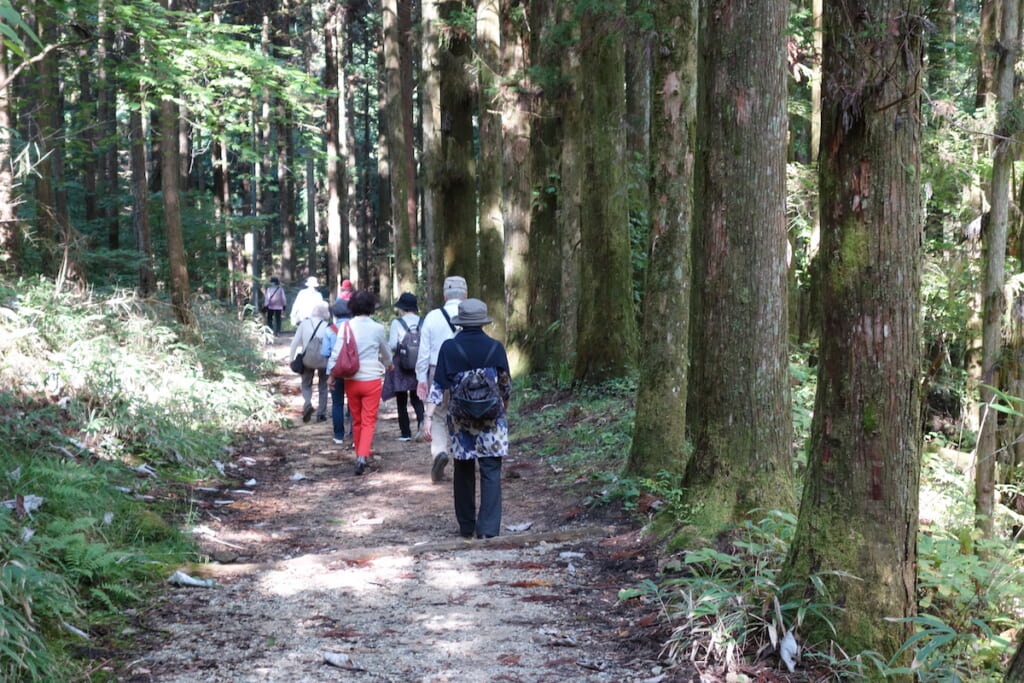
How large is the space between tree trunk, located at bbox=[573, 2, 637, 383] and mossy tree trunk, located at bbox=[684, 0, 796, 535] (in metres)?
6.41

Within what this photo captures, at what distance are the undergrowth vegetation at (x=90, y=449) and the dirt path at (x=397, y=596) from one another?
15.6 inches

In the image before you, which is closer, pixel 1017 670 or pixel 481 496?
pixel 1017 670

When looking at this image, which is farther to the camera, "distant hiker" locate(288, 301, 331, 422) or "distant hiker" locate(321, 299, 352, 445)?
"distant hiker" locate(288, 301, 331, 422)

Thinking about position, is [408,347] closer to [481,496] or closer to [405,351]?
[405,351]

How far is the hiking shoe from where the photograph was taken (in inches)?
388

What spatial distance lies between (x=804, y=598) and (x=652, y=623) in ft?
3.46

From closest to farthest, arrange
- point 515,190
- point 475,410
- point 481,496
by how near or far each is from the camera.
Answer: point 475,410 < point 481,496 < point 515,190

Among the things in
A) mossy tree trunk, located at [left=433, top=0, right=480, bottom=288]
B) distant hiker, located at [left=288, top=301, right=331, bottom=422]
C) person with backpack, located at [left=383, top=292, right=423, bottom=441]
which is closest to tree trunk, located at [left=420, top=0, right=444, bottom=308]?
mossy tree trunk, located at [left=433, top=0, right=480, bottom=288]

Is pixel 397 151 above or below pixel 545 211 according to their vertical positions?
above

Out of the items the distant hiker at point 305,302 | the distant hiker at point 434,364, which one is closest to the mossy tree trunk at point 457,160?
the distant hiker at point 305,302

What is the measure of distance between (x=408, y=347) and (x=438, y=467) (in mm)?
2459

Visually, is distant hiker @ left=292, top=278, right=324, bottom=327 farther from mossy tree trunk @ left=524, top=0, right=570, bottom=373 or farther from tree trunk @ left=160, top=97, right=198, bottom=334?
mossy tree trunk @ left=524, top=0, right=570, bottom=373

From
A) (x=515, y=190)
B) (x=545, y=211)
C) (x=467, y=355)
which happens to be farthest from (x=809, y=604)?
(x=545, y=211)

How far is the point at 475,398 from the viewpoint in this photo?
735cm
